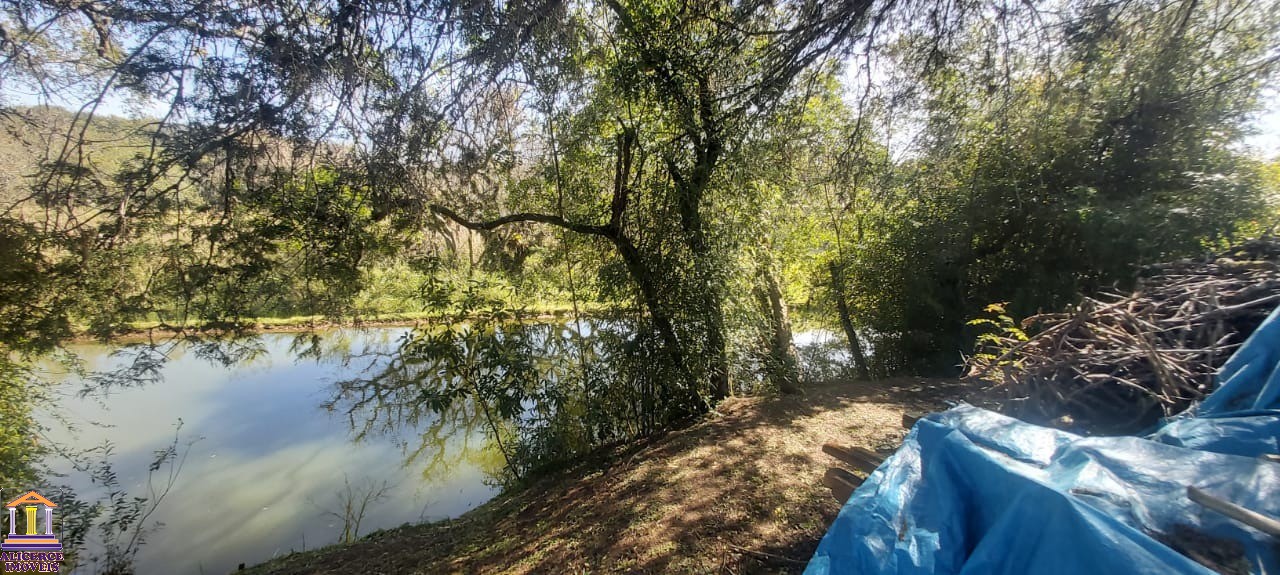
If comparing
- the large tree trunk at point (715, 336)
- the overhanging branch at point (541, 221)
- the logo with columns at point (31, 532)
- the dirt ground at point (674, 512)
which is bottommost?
the dirt ground at point (674, 512)

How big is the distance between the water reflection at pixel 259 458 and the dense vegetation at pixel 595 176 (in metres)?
0.73

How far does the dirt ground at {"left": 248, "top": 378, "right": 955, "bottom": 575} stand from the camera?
2.49 m

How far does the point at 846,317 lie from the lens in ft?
24.9

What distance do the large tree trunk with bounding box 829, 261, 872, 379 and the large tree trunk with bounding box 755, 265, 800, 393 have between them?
136cm

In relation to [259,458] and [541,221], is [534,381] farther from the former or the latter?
[259,458]

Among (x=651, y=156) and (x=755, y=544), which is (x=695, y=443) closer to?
(x=755, y=544)

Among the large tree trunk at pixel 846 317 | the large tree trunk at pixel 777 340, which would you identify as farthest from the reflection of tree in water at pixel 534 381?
the large tree trunk at pixel 846 317

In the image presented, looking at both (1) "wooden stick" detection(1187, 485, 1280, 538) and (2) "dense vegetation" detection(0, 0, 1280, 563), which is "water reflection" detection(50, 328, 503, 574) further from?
(1) "wooden stick" detection(1187, 485, 1280, 538)

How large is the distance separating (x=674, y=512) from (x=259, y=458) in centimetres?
638

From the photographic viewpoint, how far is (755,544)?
7.94ft

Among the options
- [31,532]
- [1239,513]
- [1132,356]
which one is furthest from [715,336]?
[31,532]

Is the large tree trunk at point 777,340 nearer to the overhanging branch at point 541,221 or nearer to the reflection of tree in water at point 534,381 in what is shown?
the reflection of tree in water at point 534,381

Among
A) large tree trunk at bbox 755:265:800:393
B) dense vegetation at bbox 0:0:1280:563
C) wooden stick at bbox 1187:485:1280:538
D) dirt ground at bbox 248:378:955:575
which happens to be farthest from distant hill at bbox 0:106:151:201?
large tree trunk at bbox 755:265:800:393

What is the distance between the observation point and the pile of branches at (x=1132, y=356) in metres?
2.04
